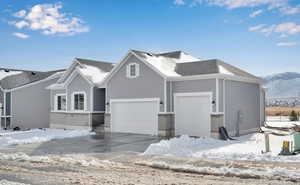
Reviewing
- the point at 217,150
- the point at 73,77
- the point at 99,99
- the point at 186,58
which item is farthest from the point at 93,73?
the point at 217,150

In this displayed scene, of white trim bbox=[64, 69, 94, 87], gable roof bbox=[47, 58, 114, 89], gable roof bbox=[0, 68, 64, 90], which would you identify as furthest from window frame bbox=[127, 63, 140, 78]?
gable roof bbox=[0, 68, 64, 90]

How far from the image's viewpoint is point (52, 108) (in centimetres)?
2508

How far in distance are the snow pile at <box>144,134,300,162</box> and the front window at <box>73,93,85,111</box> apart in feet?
33.6

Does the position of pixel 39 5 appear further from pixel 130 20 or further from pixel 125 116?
pixel 125 116

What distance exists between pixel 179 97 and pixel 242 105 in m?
3.74

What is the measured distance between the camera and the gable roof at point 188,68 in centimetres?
1685

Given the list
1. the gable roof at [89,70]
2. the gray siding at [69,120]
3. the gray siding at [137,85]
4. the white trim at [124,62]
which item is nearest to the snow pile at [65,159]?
the gray siding at [137,85]

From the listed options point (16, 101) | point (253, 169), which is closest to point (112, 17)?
point (253, 169)

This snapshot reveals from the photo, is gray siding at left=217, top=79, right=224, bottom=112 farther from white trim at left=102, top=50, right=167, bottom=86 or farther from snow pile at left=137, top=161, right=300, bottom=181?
snow pile at left=137, top=161, right=300, bottom=181

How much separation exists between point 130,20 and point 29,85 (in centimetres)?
1329

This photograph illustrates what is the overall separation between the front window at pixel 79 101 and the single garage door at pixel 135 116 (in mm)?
3008

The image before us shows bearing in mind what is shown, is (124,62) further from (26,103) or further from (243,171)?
(243,171)

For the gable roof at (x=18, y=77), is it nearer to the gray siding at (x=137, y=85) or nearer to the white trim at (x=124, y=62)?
the white trim at (x=124, y=62)

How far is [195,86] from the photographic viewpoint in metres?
17.0
